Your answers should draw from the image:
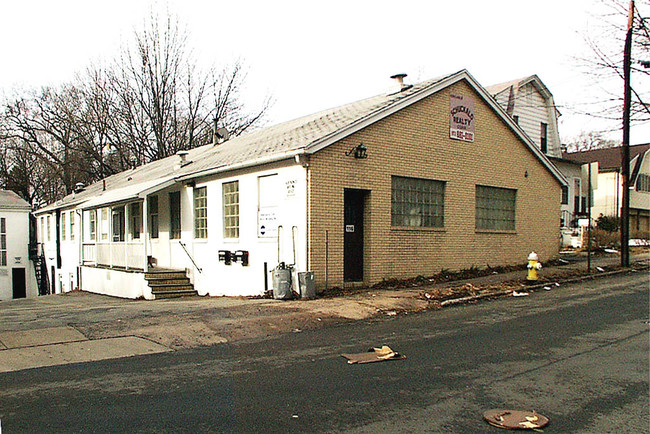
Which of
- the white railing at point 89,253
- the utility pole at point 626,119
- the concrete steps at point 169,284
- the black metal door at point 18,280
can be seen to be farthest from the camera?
the black metal door at point 18,280

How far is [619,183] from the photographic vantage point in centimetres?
3944

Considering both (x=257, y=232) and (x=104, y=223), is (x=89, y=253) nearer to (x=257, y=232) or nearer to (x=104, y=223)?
(x=104, y=223)

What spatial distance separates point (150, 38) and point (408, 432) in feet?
118

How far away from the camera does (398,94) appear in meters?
17.1

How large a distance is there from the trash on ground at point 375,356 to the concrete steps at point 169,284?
11.1m

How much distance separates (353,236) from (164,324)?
235 inches

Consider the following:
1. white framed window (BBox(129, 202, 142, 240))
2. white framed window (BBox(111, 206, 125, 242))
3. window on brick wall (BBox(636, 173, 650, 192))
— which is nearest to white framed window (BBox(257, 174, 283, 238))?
white framed window (BBox(129, 202, 142, 240))

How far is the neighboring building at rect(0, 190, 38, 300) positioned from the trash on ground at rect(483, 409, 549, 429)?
128 ft

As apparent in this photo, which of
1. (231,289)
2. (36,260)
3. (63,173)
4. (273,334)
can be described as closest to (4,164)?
(63,173)

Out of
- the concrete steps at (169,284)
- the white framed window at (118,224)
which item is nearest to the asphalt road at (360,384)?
the concrete steps at (169,284)

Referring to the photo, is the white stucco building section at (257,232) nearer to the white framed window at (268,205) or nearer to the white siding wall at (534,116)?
the white framed window at (268,205)

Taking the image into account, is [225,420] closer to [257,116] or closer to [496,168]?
[496,168]

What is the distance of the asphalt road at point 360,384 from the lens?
5148 mm

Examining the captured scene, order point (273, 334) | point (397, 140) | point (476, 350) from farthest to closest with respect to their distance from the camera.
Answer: point (397, 140), point (273, 334), point (476, 350)
